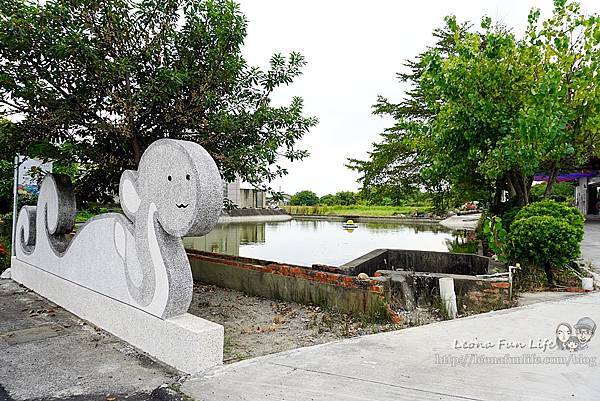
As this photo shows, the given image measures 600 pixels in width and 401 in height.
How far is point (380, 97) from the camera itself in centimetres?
1524

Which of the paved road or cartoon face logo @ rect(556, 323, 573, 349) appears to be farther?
the paved road

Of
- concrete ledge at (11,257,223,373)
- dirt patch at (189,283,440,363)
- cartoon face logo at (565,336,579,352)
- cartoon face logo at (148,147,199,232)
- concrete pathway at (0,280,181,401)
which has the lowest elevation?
dirt patch at (189,283,440,363)

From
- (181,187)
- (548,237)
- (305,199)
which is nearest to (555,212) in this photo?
(548,237)

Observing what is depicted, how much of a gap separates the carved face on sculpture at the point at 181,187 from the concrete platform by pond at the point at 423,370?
47.4 inches

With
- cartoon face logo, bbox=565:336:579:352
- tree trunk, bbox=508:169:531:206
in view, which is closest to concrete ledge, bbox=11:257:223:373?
cartoon face logo, bbox=565:336:579:352

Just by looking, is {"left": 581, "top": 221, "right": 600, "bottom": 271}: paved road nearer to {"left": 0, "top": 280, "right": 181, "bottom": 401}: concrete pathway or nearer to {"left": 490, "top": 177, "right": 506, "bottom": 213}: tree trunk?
{"left": 490, "top": 177, "right": 506, "bottom": 213}: tree trunk

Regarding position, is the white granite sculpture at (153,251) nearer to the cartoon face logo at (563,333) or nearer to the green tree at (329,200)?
the cartoon face logo at (563,333)

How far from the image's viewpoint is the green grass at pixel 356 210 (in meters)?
33.9

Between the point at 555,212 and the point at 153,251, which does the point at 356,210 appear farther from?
the point at 153,251

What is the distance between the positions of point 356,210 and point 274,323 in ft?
106

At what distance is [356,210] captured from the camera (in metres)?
37.2

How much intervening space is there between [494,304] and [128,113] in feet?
16.8

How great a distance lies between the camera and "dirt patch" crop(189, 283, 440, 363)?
14.7ft

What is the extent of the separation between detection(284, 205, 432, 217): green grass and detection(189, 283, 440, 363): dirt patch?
88.8 ft
